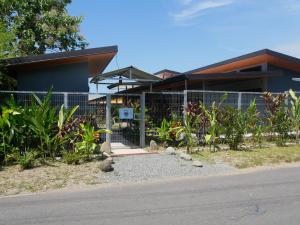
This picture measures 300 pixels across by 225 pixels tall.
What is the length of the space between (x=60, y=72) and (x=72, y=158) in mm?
5200

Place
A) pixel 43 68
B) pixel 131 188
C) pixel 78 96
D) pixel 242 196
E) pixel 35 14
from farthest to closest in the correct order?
1. pixel 35 14
2. pixel 43 68
3. pixel 78 96
4. pixel 131 188
5. pixel 242 196

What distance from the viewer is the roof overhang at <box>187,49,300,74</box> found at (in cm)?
1817

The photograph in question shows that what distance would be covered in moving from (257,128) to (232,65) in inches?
259

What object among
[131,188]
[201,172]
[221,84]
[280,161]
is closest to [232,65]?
[221,84]

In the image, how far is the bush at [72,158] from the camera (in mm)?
11219

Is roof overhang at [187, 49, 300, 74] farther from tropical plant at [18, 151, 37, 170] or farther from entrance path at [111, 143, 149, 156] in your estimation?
tropical plant at [18, 151, 37, 170]

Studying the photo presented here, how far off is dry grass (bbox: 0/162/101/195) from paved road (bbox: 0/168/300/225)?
27.1 inches

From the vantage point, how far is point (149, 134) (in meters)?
14.5

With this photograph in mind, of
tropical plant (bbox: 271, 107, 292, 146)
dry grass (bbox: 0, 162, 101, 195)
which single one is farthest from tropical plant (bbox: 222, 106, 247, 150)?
dry grass (bbox: 0, 162, 101, 195)

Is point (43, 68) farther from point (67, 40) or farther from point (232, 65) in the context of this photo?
point (67, 40)

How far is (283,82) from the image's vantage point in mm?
19562

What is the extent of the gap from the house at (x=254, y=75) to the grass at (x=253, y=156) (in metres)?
4.38

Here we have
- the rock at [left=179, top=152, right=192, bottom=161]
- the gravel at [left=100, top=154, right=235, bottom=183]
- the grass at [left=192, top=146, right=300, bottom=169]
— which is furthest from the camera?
the rock at [left=179, top=152, right=192, bottom=161]

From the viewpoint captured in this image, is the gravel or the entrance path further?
the entrance path
